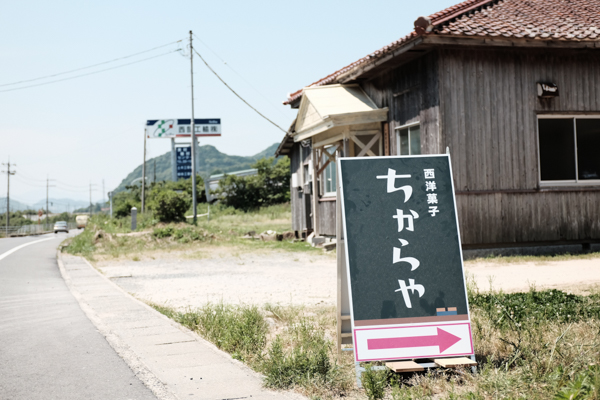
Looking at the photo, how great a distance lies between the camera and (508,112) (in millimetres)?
12242

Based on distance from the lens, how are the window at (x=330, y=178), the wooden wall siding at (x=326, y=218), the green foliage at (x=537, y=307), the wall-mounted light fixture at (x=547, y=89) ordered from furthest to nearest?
the window at (x=330, y=178) → the wooden wall siding at (x=326, y=218) → the wall-mounted light fixture at (x=547, y=89) → the green foliage at (x=537, y=307)

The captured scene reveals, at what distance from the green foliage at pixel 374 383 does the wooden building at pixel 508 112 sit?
8.37 m

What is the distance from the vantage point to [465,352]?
426cm

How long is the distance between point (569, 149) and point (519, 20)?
119 inches

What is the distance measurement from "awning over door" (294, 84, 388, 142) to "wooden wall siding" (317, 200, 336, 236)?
99.3 inches

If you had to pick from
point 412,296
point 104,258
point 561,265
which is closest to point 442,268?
point 412,296

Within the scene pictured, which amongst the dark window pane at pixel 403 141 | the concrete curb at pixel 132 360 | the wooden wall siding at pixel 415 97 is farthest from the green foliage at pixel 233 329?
the dark window pane at pixel 403 141

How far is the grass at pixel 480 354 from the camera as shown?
3.73 meters

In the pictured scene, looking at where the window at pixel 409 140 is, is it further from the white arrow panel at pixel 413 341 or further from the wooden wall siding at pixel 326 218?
the white arrow panel at pixel 413 341

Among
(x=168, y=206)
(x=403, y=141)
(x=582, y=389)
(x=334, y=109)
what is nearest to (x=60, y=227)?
(x=168, y=206)

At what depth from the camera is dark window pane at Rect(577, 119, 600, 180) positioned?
1270 centimetres

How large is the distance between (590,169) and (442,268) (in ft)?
32.8

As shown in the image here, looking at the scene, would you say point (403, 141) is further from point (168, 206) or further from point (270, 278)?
point (168, 206)

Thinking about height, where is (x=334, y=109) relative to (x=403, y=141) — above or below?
above
